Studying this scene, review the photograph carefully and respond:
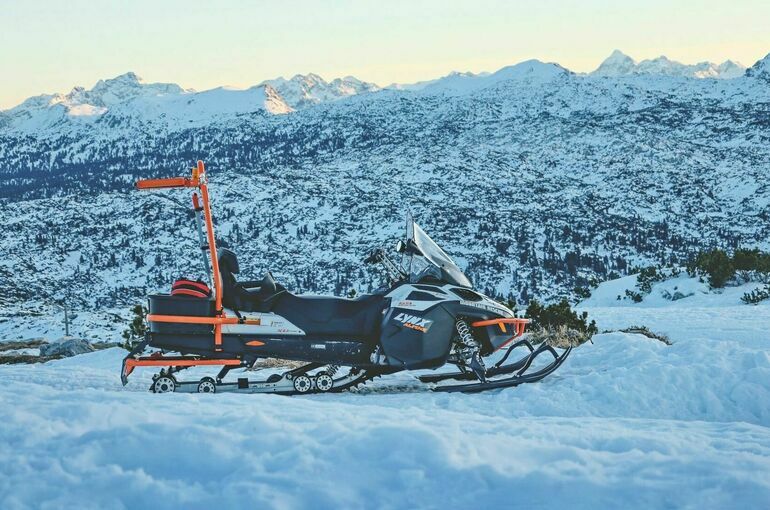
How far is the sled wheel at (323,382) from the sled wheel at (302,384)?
9cm

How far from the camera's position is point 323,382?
9188mm

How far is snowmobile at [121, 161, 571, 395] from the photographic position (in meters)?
9.04

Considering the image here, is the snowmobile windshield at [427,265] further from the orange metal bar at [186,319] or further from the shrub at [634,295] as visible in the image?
the shrub at [634,295]

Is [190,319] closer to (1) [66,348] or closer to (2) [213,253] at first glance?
(2) [213,253]

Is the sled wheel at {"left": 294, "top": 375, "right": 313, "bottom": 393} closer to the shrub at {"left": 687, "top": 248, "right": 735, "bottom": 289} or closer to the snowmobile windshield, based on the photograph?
the snowmobile windshield

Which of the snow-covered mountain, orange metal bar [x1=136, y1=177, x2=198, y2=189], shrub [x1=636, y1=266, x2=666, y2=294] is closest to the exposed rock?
orange metal bar [x1=136, y1=177, x2=198, y2=189]

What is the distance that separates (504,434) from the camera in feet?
17.7

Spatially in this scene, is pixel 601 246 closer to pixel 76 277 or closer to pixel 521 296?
pixel 521 296

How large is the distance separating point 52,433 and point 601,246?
120273 mm

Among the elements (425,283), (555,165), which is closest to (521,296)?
(425,283)

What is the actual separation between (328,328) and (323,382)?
688 mm

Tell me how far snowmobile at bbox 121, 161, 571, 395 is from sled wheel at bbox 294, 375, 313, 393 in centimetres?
1

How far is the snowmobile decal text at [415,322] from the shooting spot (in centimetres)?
898

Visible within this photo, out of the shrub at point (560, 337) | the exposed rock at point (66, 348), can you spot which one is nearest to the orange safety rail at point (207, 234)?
the shrub at point (560, 337)
